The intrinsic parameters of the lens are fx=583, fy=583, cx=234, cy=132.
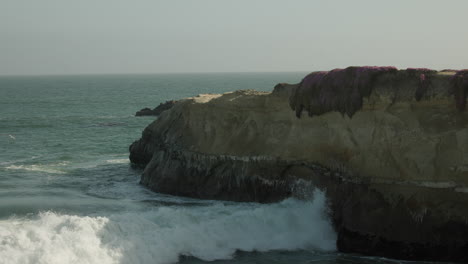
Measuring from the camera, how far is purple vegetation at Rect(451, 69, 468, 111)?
21.2m

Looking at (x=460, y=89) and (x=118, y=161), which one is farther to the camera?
(x=118, y=161)

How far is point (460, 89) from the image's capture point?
21.3 m

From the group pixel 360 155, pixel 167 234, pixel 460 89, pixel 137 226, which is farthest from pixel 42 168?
pixel 460 89

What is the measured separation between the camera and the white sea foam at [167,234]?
1948cm

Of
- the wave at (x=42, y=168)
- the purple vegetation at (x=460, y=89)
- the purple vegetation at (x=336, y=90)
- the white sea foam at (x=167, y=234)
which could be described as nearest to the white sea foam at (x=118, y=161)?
the wave at (x=42, y=168)

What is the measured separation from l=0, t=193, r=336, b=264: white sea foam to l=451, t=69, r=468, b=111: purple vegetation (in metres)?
6.41

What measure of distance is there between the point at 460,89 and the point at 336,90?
4.98m

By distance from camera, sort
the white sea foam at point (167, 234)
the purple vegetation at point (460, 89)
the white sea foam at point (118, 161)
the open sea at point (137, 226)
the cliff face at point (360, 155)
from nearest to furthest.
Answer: the white sea foam at point (167, 234) → the open sea at point (137, 226) → the cliff face at point (360, 155) → the purple vegetation at point (460, 89) → the white sea foam at point (118, 161)

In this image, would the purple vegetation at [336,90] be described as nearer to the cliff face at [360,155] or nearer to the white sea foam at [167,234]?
the cliff face at [360,155]

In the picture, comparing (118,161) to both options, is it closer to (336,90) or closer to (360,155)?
(336,90)

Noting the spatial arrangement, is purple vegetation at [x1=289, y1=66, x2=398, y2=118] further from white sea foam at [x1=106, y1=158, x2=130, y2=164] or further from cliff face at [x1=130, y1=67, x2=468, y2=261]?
white sea foam at [x1=106, y1=158, x2=130, y2=164]

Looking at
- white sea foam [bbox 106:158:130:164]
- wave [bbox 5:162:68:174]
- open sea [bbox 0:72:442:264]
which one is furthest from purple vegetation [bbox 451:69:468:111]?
white sea foam [bbox 106:158:130:164]

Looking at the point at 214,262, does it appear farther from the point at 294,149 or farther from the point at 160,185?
the point at 160,185

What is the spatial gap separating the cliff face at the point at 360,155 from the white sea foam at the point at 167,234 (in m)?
1.30
